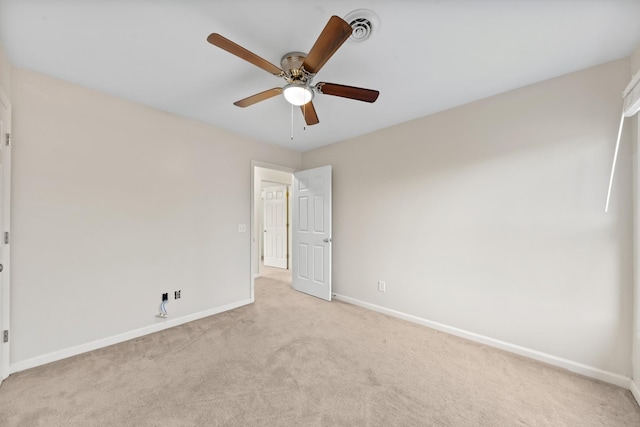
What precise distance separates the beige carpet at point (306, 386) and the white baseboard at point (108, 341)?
7 centimetres

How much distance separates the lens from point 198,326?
9.14 feet

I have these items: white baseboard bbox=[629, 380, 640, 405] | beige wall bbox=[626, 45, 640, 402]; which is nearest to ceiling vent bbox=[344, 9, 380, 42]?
beige wall bbox=[626, 45, 640, 402]

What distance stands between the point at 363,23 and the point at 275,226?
5.06 metres

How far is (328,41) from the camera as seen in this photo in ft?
4.17

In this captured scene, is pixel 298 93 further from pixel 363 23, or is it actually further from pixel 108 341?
pixel 108 341

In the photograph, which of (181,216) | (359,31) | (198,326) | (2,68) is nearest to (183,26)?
(359,31)

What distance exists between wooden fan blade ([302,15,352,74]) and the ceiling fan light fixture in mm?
178

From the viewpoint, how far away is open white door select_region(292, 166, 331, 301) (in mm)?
3662

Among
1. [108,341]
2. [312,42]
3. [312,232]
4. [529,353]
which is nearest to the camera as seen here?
[312,42]

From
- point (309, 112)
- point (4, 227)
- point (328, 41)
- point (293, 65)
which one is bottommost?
point (4, 227)

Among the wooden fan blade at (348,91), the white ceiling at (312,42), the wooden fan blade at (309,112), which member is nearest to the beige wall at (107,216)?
the white ceiling at (312,42)

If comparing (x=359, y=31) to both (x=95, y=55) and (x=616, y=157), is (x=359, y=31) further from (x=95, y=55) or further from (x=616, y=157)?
(x=616, y=157)

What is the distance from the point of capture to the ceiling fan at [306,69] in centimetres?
126

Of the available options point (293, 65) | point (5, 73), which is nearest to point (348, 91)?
point (293, 65)
